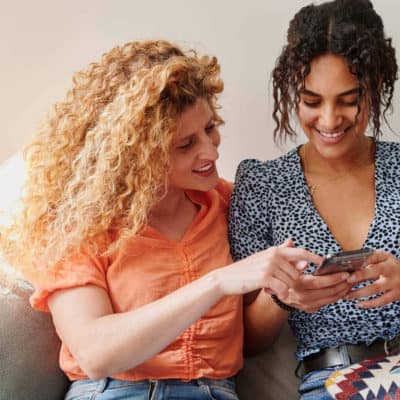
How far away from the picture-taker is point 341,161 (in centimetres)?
131

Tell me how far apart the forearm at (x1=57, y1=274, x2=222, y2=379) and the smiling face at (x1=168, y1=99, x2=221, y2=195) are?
23 cm

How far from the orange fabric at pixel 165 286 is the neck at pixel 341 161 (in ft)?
0.89

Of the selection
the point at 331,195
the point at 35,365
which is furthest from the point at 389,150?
the point at 35,365

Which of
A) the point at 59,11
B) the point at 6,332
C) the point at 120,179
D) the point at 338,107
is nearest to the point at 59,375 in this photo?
the point at 6,332

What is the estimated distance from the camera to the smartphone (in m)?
0.94

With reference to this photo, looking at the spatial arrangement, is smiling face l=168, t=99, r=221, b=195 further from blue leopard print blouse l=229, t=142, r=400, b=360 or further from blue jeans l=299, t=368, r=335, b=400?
blue jeans l=299, t=368, r=335, b=400

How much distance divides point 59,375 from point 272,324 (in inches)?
17.2

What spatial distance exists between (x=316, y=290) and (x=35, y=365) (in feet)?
1.79

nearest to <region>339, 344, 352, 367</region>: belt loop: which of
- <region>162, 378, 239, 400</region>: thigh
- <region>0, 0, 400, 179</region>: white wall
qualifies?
<region>162, 378, 239, 400</region>: thigh

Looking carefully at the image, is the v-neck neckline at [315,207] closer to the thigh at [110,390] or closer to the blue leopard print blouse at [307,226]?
the blue leopard print blouse at [307,226]

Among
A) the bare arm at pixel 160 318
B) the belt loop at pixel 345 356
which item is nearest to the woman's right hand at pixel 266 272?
the bare arm at pixel 160 318

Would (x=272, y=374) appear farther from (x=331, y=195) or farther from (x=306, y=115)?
(x=306, y=115)

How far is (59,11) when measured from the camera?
1.57 metres

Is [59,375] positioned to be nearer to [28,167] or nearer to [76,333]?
[76,333]
